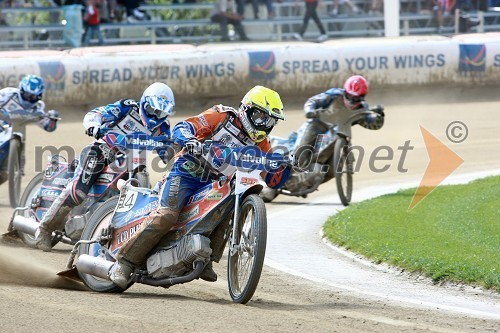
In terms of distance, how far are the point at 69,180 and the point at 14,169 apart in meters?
3.16

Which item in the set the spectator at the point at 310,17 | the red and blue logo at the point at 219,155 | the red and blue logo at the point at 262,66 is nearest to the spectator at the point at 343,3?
the spectator at the point at 310,17

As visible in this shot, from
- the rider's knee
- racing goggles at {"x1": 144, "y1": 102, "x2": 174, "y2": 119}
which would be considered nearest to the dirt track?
the rider's knee

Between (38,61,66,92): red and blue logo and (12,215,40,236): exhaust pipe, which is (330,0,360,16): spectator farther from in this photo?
(12,215,40,236): exhaust pipe

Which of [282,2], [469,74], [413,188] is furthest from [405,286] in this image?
[282,2]

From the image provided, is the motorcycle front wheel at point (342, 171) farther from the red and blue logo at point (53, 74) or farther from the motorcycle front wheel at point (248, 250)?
the red and blue logo at point (53, 74)

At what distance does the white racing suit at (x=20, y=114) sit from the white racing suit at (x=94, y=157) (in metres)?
3.40

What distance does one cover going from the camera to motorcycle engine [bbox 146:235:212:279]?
26.6ft

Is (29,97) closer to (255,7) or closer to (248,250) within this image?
(248,250)

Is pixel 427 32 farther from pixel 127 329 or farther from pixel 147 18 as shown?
pixel 127 329

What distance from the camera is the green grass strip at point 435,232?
9.64 meters

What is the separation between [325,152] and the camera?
15.8m

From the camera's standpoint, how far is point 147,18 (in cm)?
2750

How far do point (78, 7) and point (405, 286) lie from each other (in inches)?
703

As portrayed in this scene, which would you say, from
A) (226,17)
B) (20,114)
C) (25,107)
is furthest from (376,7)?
(20,114)
